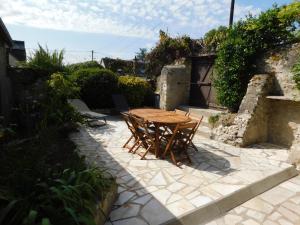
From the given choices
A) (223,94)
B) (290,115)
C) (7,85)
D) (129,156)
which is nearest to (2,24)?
(7,85)

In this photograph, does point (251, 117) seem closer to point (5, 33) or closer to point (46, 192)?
point (46, 192)

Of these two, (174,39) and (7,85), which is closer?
(7,85)

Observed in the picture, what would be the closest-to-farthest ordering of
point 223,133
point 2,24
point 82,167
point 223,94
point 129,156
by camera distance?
point 82,167 → point 129,156 → point 2,24 → point 223,133 → point 223,94

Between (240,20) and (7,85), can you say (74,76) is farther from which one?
(240,20)

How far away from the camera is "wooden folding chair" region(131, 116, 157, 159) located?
16.5ft

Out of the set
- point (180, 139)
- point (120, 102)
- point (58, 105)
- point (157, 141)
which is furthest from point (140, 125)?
point (120, 102)

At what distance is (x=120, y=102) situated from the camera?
934 cm

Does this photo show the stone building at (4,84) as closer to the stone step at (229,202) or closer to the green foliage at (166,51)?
the stone step at (229,202)

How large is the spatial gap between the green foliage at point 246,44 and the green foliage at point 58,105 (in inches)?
172

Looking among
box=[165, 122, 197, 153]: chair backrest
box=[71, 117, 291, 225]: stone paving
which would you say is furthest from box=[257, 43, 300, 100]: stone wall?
box=[165, 122, 197, 153]: chair backrest

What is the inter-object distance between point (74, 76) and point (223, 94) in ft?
17.6

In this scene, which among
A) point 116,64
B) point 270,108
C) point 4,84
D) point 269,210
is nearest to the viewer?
point 269,210

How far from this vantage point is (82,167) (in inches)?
135

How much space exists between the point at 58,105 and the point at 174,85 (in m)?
4.26
